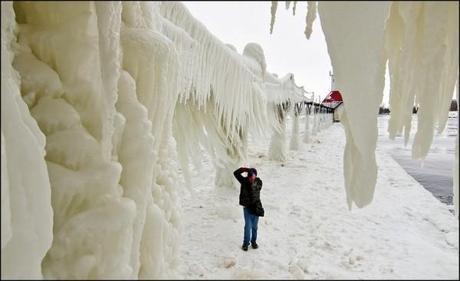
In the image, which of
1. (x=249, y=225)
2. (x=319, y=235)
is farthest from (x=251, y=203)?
(x=319, y=235)

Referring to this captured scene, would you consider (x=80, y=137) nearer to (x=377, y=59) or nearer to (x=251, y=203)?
(x=377, y=59)

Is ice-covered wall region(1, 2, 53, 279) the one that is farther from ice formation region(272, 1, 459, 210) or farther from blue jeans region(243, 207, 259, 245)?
blue jeans region(243, 207, 259, 245)

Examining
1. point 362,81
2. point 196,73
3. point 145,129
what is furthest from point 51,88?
point 196,73

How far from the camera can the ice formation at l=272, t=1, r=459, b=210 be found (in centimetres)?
100

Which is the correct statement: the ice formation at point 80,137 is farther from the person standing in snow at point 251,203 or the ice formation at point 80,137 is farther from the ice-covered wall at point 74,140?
the person standing in snow at point 251,203

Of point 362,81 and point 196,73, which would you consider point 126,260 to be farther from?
point 196,73

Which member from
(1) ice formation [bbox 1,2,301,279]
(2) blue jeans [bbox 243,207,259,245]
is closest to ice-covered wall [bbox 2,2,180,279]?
(1) ice formation [bbox 1,2,301,279]

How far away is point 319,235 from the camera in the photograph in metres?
5.08

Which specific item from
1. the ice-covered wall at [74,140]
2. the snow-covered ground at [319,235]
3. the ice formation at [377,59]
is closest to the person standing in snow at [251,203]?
the snow-covered ground at [319,235]

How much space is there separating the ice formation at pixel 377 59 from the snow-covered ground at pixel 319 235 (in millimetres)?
3072

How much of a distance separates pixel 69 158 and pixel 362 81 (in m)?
1.09

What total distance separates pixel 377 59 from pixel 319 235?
445 cm

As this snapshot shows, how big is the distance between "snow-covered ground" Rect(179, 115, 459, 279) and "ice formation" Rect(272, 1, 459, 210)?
10.1 feet

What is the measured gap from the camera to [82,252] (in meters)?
1.26
